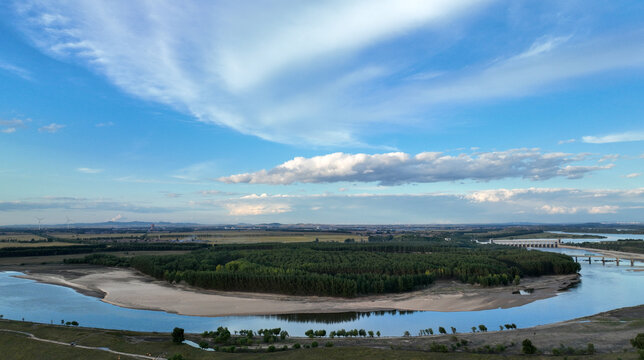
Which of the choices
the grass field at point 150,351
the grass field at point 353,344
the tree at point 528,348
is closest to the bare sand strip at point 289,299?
the grass field at point 353,344

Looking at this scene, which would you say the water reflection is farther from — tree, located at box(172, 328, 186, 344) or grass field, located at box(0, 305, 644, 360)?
tree, located at box(172, 328, 186, 344)

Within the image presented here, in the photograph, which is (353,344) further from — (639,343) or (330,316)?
(639,343)

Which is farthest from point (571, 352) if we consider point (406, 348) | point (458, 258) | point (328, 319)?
point (458, 258)

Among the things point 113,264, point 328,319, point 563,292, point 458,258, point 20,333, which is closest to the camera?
point 20,333

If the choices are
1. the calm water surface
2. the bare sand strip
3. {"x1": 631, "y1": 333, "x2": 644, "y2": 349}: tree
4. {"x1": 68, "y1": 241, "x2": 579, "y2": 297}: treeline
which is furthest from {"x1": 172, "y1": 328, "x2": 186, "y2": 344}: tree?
{"x1": 631, "y1": 333, "x2": 644, "y2": 349}: tree

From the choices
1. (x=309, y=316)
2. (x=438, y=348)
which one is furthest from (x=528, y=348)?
(x=309, y=316)

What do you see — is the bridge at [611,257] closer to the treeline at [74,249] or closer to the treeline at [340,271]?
the treeline at [340,271]

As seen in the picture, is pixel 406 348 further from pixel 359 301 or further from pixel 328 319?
pixel 359 301
